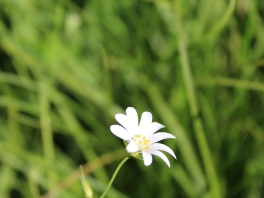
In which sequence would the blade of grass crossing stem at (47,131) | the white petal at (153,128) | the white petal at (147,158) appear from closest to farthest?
1. the white petal at (147,158)
2. the white petal at (153,128)
3. the blade of grass crossing stem at (47,131)

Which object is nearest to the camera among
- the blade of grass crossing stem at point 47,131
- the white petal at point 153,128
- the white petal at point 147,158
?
the white petal at point 147,158

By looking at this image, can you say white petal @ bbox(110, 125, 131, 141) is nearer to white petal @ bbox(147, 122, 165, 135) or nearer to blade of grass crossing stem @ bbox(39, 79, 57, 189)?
white petal @ bbox(147, 122, 165, 135)

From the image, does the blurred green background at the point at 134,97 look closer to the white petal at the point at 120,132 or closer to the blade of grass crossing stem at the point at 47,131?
the blade of grass crossing stem at the point at 47,131

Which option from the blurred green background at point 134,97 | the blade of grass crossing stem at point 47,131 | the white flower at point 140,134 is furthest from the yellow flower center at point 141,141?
the blade of grass crossing stem at point 47,131

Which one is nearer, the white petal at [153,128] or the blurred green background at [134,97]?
the white petal at [153,128]

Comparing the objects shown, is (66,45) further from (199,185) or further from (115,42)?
(199,185)

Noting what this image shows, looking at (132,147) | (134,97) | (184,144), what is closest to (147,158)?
(132,147)
